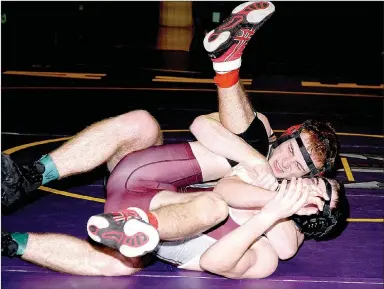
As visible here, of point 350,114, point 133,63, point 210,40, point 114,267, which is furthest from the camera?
point 133,63

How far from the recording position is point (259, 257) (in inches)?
134

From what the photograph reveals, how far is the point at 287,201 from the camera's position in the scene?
10.1 ft

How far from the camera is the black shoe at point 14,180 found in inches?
124

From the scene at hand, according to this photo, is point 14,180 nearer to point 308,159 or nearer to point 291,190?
point 291,190

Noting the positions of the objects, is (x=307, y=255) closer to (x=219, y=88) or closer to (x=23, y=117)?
(x=219, y=88)

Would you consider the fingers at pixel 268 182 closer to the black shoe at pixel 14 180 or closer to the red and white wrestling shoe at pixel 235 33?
the red and white wrestling shoe at pixel 235 33

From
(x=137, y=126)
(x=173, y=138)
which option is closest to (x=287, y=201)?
(x=137, y=126)

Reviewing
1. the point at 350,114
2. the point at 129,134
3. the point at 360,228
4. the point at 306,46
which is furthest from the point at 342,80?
the point at 129,134

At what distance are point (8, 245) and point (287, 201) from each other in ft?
4.79

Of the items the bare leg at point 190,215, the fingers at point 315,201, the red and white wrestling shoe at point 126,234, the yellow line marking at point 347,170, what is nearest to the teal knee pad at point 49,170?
the bare leg at point 190,215

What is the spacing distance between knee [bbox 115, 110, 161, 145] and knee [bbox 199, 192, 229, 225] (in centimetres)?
71

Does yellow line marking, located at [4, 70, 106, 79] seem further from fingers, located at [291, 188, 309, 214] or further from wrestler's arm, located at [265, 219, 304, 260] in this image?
fingers, located at [291, 188, 309, 214]

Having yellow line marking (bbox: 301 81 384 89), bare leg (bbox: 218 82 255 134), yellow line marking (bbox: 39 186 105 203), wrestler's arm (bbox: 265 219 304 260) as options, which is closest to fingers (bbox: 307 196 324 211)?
wrestler's arm (bbox: 265 219 304 260)

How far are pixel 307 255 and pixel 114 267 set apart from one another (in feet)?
3.91
